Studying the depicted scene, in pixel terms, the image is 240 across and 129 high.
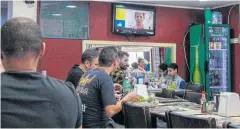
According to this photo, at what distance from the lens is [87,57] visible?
13.1ft

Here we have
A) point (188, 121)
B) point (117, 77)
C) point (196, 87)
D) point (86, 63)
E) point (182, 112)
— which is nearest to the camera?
point (188, 121)

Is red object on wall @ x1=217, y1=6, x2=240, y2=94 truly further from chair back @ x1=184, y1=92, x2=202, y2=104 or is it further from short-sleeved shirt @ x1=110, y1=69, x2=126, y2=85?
short-sleeved shirt @ x1=110, y1=69, x2=126, y2=85

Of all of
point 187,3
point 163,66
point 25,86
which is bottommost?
point 163,66

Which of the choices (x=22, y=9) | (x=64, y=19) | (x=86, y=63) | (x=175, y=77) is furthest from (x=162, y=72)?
(x=22, y=9)

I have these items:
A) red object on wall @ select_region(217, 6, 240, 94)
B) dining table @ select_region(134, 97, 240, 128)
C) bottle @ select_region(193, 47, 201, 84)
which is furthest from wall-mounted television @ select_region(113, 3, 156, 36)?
dining table @ select_region(134, 97, 240, 128)

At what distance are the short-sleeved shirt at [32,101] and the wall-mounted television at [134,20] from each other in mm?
5046

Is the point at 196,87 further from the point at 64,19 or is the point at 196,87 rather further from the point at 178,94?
the point at 64,19

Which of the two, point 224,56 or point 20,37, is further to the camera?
point 224,56

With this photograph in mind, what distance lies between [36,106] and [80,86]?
165 cm

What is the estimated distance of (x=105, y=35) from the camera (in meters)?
6.23

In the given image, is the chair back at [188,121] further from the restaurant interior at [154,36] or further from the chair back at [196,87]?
the restaurant interior at [154,36]

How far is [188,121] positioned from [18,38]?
136cm

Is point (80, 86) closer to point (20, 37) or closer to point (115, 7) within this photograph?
point (20, 37)

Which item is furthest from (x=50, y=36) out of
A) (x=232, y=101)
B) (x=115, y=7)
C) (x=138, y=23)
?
(x=232, y=101)
